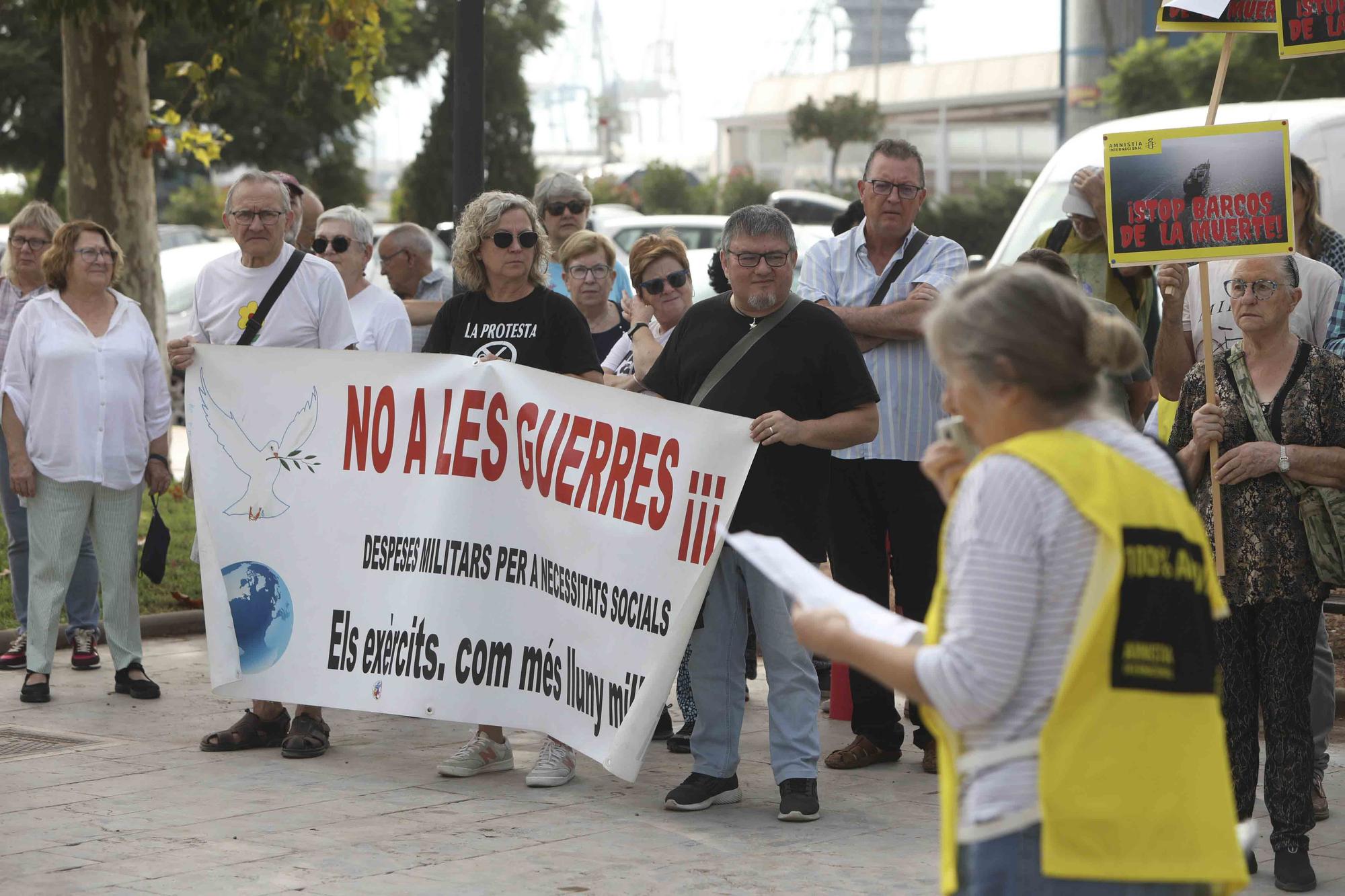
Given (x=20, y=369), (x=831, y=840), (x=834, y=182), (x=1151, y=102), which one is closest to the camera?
(x=831, y=840)

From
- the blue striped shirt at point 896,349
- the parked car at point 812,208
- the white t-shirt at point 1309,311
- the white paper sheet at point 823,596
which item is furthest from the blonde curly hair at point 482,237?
the parked car at point 812,208

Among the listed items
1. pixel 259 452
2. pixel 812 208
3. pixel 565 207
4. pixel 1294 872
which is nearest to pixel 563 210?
pixel 565 207

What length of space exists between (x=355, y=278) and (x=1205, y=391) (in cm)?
425

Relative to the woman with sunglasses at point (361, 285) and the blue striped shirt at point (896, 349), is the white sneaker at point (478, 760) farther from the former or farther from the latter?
the woman with sunglasses at point (361, 285)

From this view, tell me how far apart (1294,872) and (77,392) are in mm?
5287

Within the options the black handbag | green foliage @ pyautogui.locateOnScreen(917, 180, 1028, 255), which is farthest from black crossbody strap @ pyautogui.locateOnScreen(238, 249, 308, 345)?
green foliage @ pyautogui.locateOnScreen(917, 180, 1028, 255)

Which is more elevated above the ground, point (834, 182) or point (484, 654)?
point (834, 182)

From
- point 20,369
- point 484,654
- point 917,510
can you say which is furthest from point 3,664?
point 917,510

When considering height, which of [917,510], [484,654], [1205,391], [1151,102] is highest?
[1151,102]

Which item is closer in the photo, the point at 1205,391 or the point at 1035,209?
the point at 1205,391

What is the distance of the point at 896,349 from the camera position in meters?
6.93

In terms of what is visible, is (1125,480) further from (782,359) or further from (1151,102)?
(1151,102)

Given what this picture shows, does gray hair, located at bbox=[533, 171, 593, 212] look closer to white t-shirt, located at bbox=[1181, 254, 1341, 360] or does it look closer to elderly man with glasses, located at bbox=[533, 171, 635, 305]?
elderly man with glasses, located at bbox=[533, 171, 635, 305]

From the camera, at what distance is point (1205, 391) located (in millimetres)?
5605
